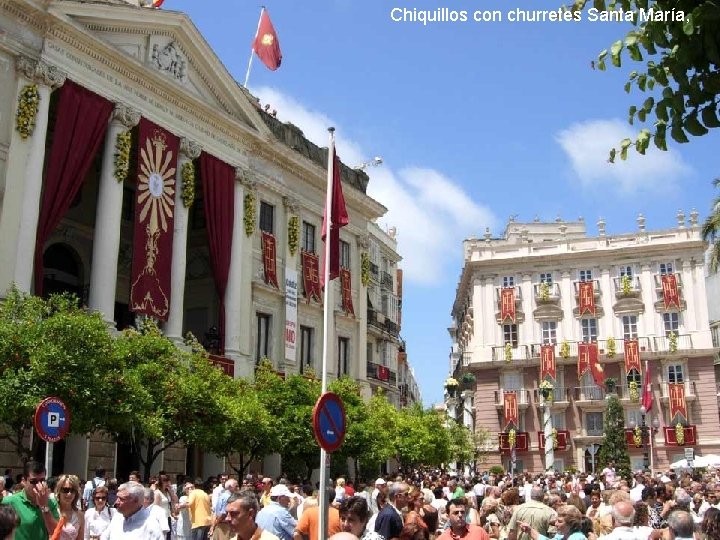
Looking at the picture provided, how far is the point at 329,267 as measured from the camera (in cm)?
1581

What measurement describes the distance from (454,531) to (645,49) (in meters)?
5.25

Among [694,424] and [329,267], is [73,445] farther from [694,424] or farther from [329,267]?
[694,424]

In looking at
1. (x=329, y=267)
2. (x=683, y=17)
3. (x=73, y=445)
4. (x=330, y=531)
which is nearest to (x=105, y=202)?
(x=73, y=445)

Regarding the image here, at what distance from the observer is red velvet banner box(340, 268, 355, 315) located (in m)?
40.7

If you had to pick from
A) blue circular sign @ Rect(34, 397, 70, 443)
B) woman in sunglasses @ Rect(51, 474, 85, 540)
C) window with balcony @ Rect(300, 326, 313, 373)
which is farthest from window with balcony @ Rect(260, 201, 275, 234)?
woman in sunglasses @ Rect(51, 474, 85, 540)

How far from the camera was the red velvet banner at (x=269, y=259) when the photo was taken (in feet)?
118

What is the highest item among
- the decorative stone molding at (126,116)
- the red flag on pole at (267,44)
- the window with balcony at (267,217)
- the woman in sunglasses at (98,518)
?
the red flag on pole at (267,44)

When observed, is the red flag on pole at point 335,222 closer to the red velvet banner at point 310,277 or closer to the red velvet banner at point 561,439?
the red velvet banner at point 310,277

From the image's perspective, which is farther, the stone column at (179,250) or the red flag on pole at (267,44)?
the red flag on pole at (267,44)

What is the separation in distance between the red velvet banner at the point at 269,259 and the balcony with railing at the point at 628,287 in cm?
3482

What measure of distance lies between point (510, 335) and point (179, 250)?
3908 centimetres

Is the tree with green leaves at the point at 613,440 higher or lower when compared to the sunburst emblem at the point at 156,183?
lower

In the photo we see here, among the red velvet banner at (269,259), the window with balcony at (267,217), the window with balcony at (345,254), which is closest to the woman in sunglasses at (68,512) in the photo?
the red velvet banner at (269,259)

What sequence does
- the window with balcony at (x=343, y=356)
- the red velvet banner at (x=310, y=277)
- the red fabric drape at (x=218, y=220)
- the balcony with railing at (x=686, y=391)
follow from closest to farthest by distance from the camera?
the red fabric drape at (x=218, y=220) → the red velvet banner at (x=310, y=277) → the window with balcony at (x=343, y=356) → the balcony with railing at (x=686, y=391)
